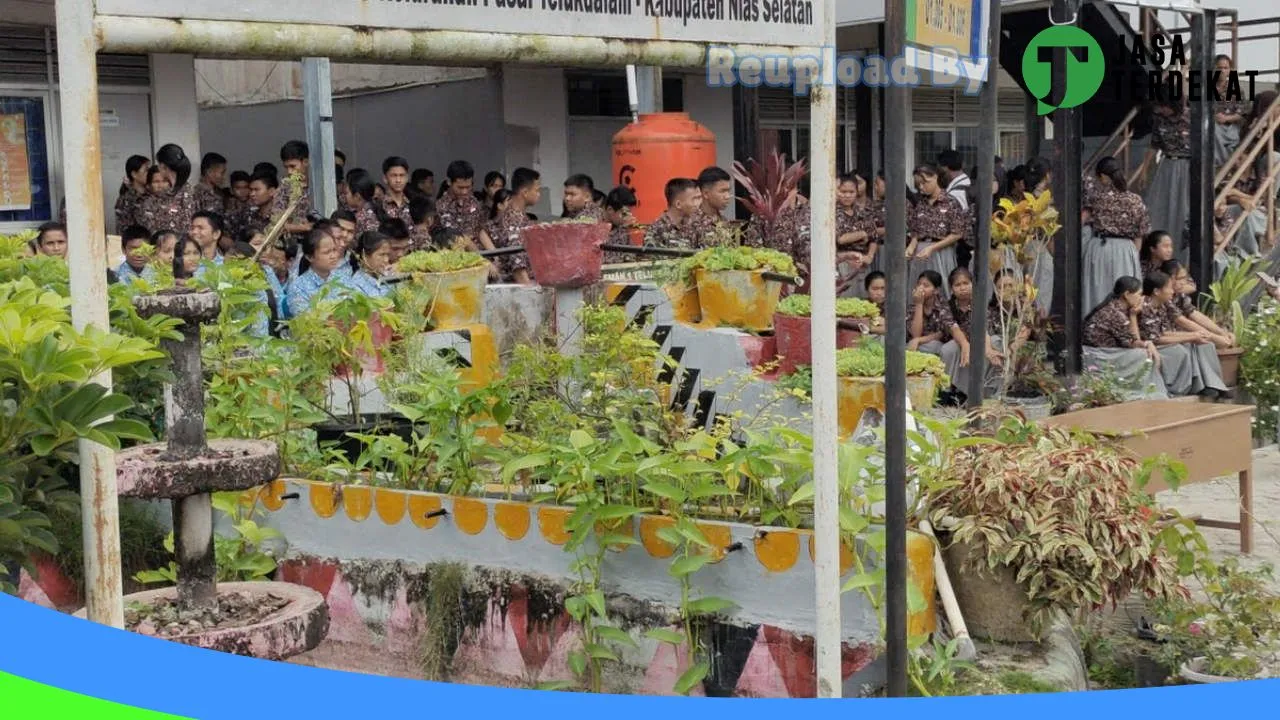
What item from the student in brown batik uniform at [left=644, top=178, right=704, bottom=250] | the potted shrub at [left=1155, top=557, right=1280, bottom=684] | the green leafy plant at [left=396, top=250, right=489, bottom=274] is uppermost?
the student in brown batik uniform at [left=644, top=178, right=704, bottom=250]

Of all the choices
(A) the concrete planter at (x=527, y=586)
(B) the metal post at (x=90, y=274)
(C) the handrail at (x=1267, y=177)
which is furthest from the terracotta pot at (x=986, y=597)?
(C) the handrail at (x=1267, y=177)

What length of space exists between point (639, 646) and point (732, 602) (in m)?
0.32

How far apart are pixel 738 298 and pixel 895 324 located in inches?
128

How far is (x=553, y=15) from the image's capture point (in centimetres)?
324

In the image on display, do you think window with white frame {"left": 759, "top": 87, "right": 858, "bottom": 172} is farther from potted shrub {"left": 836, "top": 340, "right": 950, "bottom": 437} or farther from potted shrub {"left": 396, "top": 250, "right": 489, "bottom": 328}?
potted shrub {"left": 836, "top": 340, "right": 950, "bottom": 437}

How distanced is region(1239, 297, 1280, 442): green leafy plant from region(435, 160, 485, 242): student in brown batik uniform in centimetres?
510

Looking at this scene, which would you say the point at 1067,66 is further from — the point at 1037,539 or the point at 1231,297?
the point at 1037,539

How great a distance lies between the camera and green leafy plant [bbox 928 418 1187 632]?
418 cm

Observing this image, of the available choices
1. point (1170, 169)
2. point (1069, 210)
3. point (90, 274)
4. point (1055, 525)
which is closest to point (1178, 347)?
point (1069, 210)

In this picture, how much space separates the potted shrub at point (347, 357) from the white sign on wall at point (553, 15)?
7.36 feet

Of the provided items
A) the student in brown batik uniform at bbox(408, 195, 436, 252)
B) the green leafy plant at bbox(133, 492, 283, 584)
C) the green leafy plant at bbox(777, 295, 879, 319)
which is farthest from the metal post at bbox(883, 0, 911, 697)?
the student in brown batik uniform at bbox(408, 195, 436, 252)

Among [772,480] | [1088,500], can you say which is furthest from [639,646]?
[1088,500]

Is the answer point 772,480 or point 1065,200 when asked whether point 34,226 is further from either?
point 772,480

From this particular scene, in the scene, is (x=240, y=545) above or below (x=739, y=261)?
below
